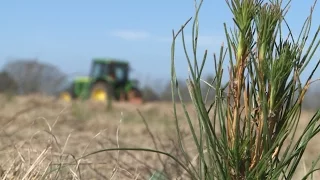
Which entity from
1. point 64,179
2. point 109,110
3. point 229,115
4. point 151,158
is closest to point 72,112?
point 109,110

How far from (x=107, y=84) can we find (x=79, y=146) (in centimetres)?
1783

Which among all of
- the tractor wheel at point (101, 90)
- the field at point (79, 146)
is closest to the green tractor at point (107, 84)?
the tractor wheel at point (101, 90)

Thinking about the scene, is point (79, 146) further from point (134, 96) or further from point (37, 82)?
point (134, 96)

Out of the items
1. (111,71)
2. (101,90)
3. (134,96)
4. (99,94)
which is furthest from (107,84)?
(134,96)

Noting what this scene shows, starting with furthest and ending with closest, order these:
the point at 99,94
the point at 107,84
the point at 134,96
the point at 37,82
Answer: the point at 134,96 < the point at 107,84 < the point at 99,94 < the point at 37,82

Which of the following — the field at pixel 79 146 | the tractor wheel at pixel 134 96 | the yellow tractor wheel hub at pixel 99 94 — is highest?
the field at pixel 79 146

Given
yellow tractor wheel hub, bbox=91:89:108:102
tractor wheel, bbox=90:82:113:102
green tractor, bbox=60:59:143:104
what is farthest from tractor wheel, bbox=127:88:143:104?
yellow tractor wheel hub, bbox=91:89:108:102

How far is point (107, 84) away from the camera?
22.6 m

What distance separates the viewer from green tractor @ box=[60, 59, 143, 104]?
22375 millimetres

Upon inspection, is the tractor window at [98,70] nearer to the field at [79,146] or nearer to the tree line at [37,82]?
the tree line at [37,82]

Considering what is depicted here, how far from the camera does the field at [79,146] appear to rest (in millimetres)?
2652

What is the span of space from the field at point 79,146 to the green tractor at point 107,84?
8.23 meters

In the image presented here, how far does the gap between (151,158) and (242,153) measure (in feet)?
9.66

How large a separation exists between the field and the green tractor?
27.0 feet
